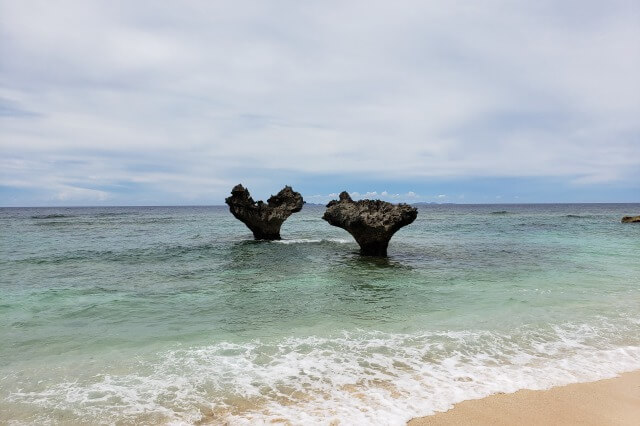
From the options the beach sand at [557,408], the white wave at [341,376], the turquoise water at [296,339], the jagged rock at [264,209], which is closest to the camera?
the beach sand at [557,408]

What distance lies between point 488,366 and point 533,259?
14877 millimetres

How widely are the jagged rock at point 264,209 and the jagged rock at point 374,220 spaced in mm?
8141

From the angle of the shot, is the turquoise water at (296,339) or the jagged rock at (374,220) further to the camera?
the jagged rock at (374,220)

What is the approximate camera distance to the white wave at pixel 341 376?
5.51 metres

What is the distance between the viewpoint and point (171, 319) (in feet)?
32.1

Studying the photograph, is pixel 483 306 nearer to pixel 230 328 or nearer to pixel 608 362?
pixel 608 362

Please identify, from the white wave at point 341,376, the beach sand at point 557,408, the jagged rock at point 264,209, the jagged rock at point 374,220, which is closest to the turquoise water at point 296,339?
the white wave at point 341,376

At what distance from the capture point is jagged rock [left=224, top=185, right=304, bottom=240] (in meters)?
29.3

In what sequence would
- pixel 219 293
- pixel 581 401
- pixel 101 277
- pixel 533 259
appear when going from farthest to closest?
pixel 533 259 < pixel 101 277 < pixel 219 293 < pixel 581 401

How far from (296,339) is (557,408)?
4628 millimetres

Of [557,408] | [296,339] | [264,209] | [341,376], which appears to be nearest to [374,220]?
[264,209]

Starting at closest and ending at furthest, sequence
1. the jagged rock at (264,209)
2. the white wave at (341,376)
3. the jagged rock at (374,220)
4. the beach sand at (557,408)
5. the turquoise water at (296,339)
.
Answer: the beach sand at (557,408), the white wave at (341,376), the turquoise water at (296,339), the jagged rock at (374,220), the jagged rock at (264,209)

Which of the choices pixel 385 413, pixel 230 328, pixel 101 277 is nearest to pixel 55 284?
pixel 101 277

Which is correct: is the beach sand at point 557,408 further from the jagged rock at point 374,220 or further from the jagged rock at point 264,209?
the jagged rock at point 264,209
